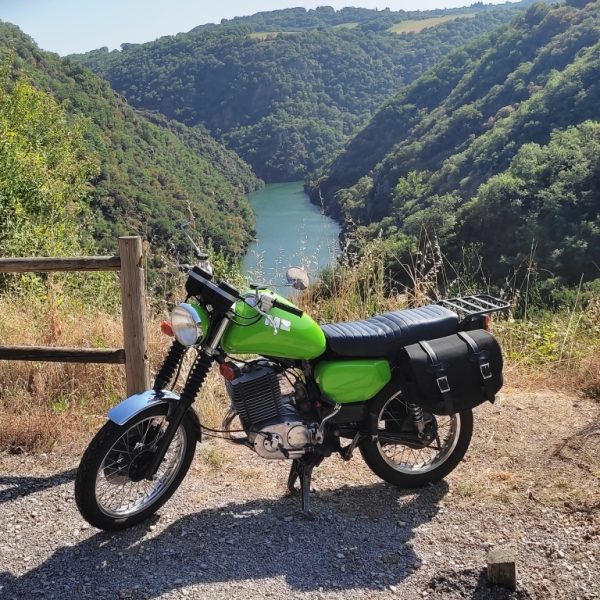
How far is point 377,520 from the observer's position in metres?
3.08

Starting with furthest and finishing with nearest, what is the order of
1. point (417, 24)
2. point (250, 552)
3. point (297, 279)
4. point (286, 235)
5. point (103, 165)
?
point (417, 24), point (103, 165), point (286, 235), point (250, 552), point (297, 279)

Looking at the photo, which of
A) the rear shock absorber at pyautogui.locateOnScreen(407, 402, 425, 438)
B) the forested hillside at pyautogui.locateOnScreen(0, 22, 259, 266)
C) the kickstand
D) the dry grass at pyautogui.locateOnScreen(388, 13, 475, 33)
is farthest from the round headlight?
the dry grass at pyautogui.locateOnScreen(388, 13, 475, 33)

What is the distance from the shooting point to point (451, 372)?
297cm

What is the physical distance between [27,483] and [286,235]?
37.2 m

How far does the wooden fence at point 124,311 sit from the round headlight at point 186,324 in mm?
907

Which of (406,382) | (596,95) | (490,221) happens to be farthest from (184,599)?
(596,95)

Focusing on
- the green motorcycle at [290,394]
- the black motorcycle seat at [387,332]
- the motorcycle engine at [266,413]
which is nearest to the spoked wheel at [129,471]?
the green motorcycle at [290,394]

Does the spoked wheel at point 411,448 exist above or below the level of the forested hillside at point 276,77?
below

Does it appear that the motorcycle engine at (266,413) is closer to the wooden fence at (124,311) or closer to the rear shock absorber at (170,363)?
the rear shock absorber at (170,363)

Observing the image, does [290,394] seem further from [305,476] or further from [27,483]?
[27,483]

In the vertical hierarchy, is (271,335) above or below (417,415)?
above

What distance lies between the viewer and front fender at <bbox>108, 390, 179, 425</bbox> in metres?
2.82

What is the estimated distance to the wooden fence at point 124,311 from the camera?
3.53 meters

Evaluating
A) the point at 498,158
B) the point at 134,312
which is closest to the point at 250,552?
the point at 134,312
